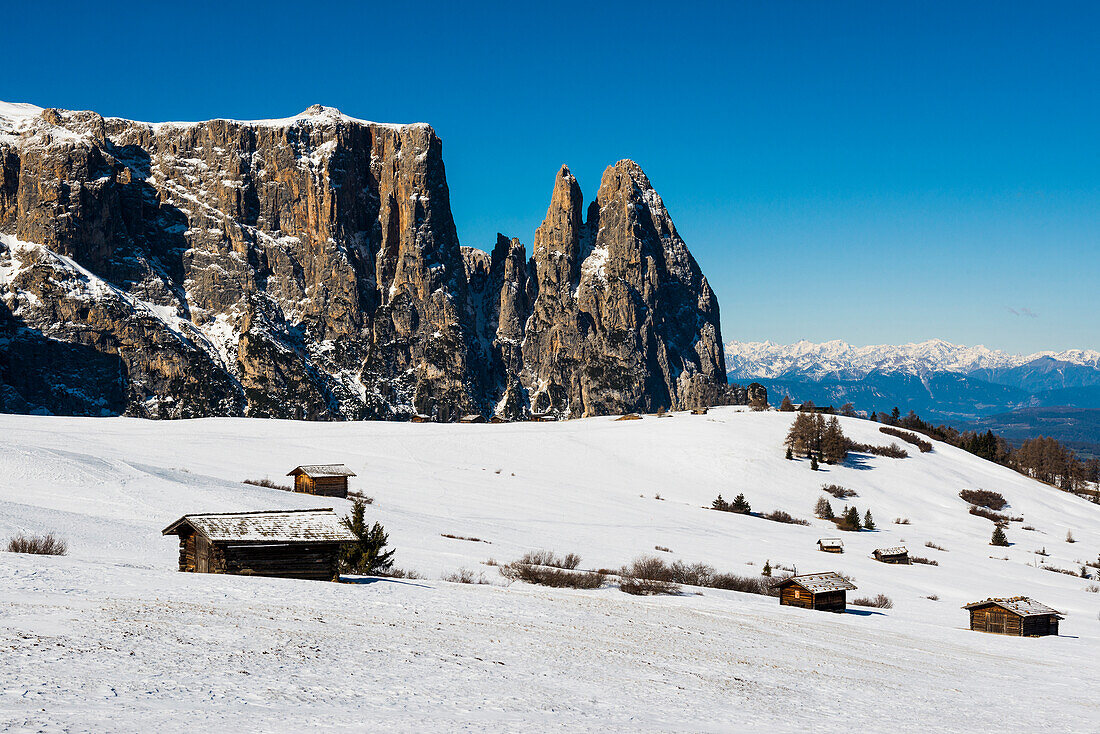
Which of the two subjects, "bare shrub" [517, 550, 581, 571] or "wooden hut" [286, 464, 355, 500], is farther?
"wooden hut" [286, 464, 355, 500]

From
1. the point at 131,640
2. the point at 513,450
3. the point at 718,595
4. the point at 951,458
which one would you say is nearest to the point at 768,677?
the point at 131,640

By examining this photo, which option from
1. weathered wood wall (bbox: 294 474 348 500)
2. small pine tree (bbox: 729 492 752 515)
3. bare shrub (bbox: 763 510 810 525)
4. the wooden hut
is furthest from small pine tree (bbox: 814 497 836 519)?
weathered wood wall (bbox: 294 474 348 500)

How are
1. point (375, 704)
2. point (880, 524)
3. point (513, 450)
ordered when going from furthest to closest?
1. point (513, 450)
2. point (880, 524)
3. point (375, 704)

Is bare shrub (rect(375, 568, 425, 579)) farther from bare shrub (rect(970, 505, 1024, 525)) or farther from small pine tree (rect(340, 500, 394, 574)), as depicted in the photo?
bare shrub (rect(970, 505, 1024, 525))

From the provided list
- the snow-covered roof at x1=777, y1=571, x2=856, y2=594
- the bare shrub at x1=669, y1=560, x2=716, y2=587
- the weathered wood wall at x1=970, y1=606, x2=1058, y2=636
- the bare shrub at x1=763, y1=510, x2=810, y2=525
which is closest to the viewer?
the weathered wood wall at x1=970, y1=606, x2=1058, y2=636

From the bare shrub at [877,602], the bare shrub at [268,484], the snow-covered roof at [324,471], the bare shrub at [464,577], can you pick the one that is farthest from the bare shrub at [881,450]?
the bare shrub at [464,577]

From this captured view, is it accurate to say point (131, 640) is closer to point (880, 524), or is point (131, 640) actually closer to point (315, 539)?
point (315, 539)

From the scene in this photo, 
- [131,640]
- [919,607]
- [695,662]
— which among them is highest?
[131,640]

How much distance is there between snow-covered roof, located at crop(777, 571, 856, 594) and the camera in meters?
33.6

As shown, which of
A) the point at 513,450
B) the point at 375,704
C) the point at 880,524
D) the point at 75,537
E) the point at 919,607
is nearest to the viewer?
the point at 375,704

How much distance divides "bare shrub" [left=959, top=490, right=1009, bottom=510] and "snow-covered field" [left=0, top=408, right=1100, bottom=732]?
20.5 meters

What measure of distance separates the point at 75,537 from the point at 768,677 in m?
22.8

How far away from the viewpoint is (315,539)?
24.5 m

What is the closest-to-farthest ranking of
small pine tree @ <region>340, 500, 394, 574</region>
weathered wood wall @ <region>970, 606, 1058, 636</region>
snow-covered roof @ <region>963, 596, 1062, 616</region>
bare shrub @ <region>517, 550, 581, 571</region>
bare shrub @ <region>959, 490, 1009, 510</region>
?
small pine tree @ <region>340, 500, 394, 574</region>
weathered wood wall @ <region>970, 606, 1058, 636</region>
snow-covered roof @ <region>963, 596, 1062, 616</region>
bare shrub @ <region>517, 550, 581, 571</region>
bare shrub @ <region>959, 490, 1009, 510</region>
